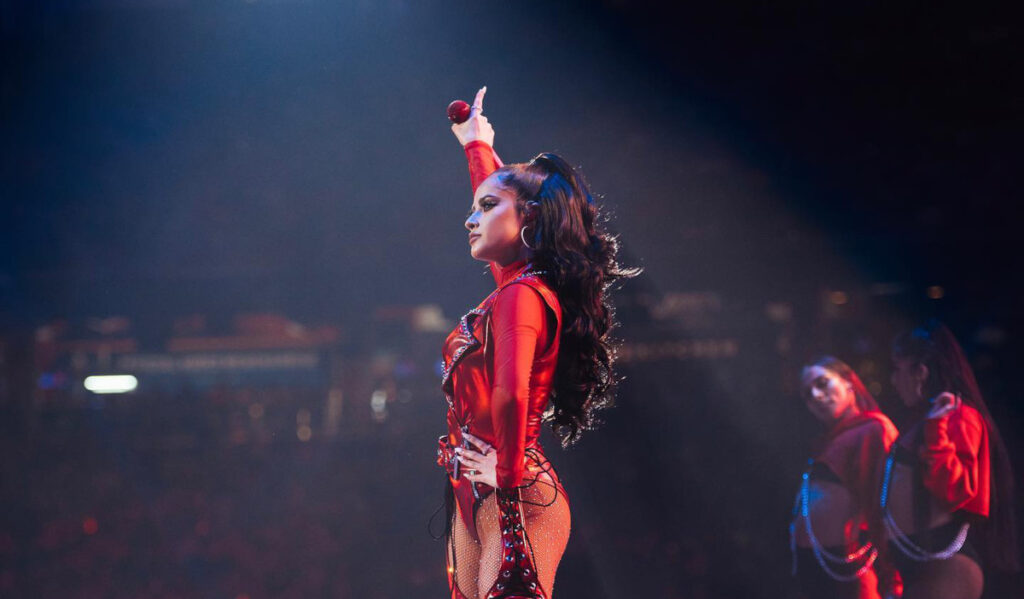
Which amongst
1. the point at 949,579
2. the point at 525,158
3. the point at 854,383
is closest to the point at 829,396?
the point at 854,383

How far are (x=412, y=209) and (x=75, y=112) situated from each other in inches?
83.6

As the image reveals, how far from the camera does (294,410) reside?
35.1 feet

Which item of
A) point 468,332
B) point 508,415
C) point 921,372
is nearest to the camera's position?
point 508,415

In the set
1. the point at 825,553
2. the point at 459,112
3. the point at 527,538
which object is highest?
the point at 459,112

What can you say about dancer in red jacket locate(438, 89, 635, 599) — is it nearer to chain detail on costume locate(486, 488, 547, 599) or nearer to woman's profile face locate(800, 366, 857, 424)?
chain detail on costume locate(486, 488, 547, 599)

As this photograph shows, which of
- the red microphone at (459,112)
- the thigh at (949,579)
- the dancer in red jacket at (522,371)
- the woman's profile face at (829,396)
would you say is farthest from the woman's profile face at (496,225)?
the thigh at (949,579)

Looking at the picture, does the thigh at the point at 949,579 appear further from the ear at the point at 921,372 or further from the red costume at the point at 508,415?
the red costume at the point at 508,415

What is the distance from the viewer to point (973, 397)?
10.2 feet

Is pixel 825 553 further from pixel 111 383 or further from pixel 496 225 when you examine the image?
pixel 111 383

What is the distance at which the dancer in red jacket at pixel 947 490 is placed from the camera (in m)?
3.01

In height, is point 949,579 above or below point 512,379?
below

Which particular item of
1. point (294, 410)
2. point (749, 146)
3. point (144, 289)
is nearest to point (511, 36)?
point (749, 146)

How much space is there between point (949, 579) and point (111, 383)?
1101cm

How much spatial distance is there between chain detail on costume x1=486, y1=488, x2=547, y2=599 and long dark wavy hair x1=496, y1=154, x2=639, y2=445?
286mm
